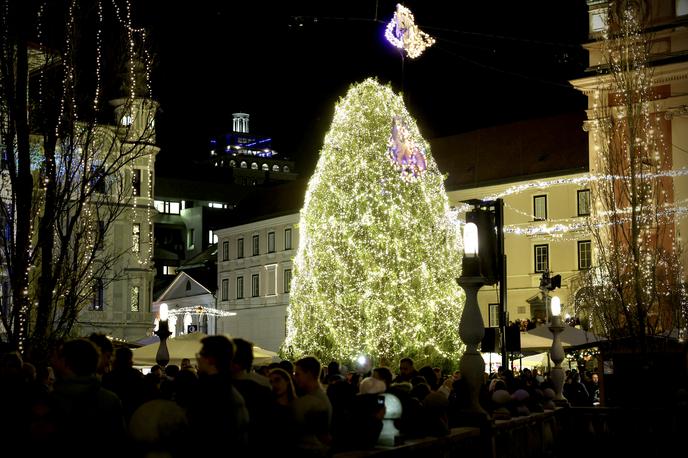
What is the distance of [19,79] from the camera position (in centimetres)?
1609

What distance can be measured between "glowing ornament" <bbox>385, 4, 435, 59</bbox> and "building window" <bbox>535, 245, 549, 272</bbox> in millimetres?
32354

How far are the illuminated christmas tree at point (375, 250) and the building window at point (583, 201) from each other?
26.7 meters

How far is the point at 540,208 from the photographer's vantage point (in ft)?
203

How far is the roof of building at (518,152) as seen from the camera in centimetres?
6300

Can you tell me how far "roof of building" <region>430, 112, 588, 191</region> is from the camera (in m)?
63.0

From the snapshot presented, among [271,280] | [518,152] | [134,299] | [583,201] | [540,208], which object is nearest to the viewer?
[583,201]

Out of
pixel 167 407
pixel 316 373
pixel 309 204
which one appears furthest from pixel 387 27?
pixel 167 407

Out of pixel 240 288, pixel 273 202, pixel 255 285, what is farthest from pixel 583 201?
pixel 240 288

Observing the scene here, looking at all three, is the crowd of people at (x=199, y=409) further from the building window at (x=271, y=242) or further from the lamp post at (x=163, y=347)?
the building window at (x=271, y=242)

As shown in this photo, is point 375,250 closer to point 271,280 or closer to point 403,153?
point 403,153

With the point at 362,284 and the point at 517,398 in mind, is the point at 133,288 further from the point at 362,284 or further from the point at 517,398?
Answer: the point at 517,398

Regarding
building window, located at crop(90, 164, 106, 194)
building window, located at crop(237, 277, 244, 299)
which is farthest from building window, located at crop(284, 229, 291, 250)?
building window, located at crop(90, 164, 106, 194)

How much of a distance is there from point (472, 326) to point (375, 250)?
57.4 ft

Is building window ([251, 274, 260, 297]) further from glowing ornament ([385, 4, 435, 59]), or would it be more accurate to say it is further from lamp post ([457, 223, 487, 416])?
lamp post ([457, 223, 487, 416])
